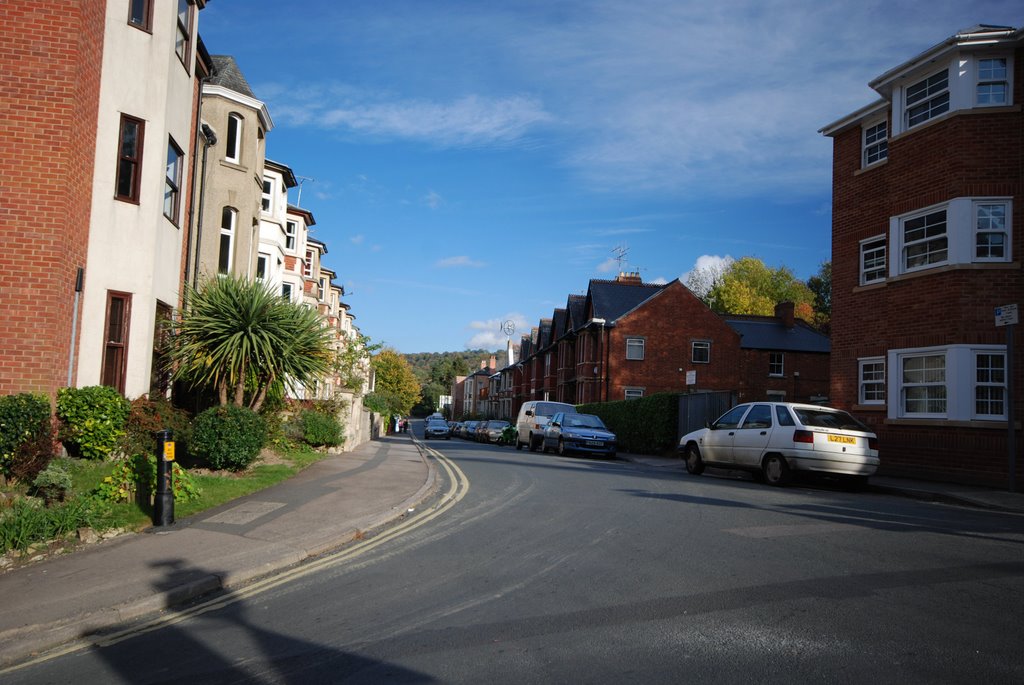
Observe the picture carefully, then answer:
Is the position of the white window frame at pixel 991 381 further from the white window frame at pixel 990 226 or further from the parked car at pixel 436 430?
the parked car at pixel 436 430

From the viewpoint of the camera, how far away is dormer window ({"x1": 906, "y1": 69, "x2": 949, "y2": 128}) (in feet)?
60.7

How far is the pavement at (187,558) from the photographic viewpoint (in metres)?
5.95

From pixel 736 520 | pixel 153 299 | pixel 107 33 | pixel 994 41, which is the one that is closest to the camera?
pixel 736 520

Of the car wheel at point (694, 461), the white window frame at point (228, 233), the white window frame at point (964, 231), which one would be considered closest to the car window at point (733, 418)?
the car wheel at point (694, 461)

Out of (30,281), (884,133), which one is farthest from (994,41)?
(30,281)

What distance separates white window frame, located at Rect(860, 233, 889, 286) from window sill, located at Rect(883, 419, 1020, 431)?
3.77m

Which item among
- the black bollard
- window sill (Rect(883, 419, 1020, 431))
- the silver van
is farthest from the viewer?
the silver van

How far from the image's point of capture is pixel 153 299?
15047mm

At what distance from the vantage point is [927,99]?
61.8 ft

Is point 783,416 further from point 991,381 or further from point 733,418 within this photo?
point 991,381

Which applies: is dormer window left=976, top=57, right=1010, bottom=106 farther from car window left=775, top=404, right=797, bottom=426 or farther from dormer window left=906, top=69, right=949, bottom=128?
car window left=775, top=404, right=797, bottom=426

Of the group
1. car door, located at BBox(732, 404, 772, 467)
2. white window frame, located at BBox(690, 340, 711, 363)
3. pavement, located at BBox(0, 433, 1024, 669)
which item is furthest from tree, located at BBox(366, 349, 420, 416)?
pavement, located at BBox(0, 433, 1024, 669)

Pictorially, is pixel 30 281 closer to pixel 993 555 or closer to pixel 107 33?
pixel 107 33

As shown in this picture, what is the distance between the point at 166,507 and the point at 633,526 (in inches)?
223
